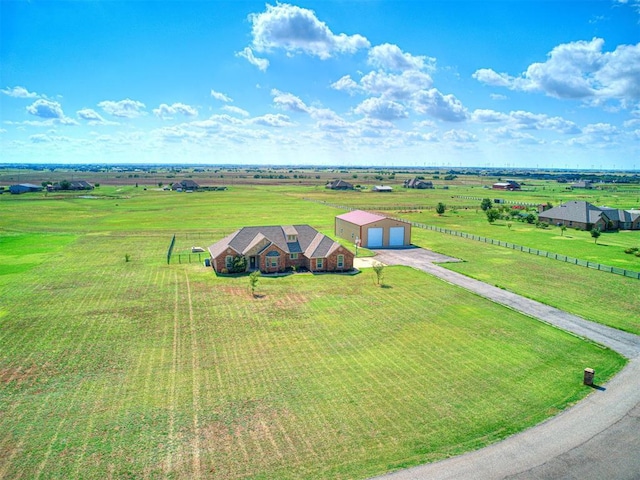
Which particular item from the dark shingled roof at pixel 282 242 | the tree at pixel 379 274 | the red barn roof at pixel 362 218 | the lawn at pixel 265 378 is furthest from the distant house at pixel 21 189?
the tree at pixel 379 274

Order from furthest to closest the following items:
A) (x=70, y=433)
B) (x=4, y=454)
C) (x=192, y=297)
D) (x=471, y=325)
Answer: (x=192, y=297)
(x=471, y=325)
(x=70, y=433)
(x=4, y=454)

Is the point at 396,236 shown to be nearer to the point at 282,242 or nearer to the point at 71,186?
the point at 282,242

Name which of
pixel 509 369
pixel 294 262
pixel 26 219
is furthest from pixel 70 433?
pixel 26 219

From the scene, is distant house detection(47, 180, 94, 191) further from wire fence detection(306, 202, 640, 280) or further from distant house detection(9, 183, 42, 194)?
wire fence detection(306, 202, 640, 280)

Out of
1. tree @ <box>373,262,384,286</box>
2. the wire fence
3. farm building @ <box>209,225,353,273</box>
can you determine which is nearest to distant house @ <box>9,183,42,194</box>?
farm building @ <box>209,225,353,273</box>

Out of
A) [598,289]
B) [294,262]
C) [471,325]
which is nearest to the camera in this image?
[471,325]

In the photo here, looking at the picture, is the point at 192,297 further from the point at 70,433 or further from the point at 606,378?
the point at 606,378
